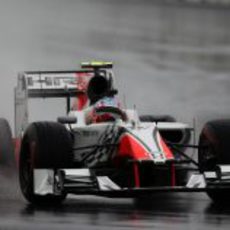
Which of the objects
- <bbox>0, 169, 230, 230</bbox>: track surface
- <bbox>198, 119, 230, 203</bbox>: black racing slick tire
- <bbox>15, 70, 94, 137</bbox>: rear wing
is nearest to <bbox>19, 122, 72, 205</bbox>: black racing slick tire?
<bbox>0, 169, 230, 230</bbox>: track surface

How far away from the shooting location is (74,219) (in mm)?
10195

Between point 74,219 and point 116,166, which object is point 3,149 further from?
point 74,219

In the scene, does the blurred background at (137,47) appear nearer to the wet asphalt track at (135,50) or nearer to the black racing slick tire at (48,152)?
the wet asphalt track at (135,50)

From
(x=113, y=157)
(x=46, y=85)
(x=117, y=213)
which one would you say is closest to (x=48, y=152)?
(x=113, y=157)

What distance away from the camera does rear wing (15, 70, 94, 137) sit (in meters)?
15.1

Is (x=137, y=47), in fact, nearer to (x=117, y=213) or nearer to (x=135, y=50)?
(x=135, y=50)

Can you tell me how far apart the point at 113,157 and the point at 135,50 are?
51.9ft

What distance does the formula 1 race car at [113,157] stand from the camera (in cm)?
1127

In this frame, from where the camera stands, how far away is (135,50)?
91.2 ft

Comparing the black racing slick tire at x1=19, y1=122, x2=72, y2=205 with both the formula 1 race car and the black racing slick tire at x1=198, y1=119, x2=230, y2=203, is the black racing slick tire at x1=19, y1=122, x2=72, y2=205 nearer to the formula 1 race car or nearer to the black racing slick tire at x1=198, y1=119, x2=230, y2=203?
the formula 1 race car

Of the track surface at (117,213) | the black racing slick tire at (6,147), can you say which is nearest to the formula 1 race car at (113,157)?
the track surface at (117,213)

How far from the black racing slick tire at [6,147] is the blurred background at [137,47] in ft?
10.8

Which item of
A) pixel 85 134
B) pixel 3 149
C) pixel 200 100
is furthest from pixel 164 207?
pixel 200 100

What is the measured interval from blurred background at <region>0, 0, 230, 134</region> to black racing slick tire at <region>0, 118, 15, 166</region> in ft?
10.8
